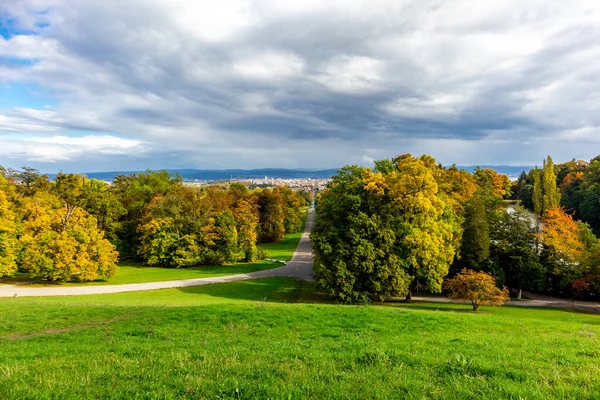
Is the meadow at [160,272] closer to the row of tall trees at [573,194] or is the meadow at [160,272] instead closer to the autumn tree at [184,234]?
the autumn tree at [184,234]

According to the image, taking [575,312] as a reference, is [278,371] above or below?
above

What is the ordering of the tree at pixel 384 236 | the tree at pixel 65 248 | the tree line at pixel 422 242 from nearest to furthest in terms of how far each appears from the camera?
the tree at pixel 384 236
the tree line at pixel 422 242
the tree at pixel 65 248

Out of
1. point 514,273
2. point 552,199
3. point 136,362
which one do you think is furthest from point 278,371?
point 552,199

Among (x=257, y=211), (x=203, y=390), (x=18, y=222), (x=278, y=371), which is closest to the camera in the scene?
(x=203, y=390)

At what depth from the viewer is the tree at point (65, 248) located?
33.3m

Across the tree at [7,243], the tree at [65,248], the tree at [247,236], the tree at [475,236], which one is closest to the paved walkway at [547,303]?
the tree at [475,236]

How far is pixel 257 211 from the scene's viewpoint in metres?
67.7

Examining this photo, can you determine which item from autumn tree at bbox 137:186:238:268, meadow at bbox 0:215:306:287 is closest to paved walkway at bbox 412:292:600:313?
meadow at bbox 0:215:306:287

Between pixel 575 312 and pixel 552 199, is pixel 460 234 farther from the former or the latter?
pixel 552 199

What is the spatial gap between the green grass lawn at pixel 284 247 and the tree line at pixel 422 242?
25759mm

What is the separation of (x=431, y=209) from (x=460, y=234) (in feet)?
19.7

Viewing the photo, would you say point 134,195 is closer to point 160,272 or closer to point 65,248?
point 160,272

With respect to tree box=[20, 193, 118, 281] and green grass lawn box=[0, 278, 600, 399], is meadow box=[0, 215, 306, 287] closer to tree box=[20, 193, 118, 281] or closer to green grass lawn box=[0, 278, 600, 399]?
tree box=[20, 193, 118, 281]

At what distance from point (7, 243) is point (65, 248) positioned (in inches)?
198
